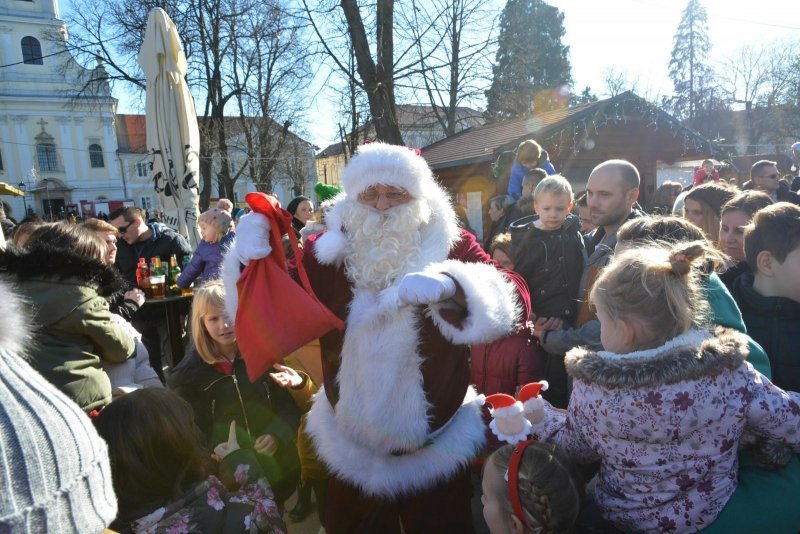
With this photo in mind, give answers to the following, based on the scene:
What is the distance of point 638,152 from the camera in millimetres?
12008

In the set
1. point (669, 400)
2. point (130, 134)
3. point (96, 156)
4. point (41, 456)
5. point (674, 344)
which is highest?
point (130, 134)

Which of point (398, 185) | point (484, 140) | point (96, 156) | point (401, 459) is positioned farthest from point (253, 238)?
point (96, 156)

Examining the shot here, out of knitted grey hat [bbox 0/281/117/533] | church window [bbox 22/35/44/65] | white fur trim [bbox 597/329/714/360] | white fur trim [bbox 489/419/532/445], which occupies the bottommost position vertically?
white fur trim [bbox 489/419/532/445]

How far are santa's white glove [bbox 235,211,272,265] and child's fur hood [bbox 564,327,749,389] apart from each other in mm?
1285

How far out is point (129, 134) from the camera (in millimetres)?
46125

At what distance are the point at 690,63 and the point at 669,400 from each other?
5032 centimetres

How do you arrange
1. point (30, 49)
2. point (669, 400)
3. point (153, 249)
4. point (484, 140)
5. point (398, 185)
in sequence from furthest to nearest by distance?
point (30, 49) < point (484, 140) < point (153, 249) < point (398, 185) < point (669, 400)

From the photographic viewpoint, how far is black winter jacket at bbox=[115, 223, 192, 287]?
15.6 ft

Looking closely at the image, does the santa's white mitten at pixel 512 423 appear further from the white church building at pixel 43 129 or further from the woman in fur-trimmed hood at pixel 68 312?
the white church building at pixel 43 129

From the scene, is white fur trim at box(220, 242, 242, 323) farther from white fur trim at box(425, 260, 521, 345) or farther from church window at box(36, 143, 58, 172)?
church window at box(36, 143, 58, 172)

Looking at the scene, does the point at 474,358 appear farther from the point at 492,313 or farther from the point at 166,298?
the point at 166,298

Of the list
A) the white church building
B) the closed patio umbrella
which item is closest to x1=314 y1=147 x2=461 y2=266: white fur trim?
the closed patio umbrella

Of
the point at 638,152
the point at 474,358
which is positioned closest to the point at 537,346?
the point at 474,358

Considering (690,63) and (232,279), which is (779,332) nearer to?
(232,279)
